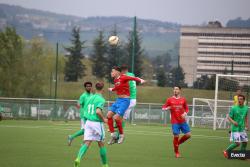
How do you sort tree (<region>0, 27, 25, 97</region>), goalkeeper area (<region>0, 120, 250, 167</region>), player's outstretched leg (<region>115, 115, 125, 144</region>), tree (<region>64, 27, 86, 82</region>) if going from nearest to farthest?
goalkeeper area (<region>0, 120, 250, 167</region>) → player's outstretched leg (<region>115, 115, 125, 144</region>) → tree (<region>0, 27, 25, 97</region>) → tree (<region>64, 27, 86, 82</region>)

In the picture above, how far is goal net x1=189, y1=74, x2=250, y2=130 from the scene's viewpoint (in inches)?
1769

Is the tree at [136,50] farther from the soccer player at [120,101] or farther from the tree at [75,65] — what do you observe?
the soccer player at [120,101]

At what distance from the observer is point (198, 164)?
18922 mm

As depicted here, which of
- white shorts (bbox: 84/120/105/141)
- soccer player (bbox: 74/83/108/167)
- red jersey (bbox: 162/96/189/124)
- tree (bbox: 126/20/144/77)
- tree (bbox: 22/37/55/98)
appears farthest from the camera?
tree (bbox: 22/37/55/98)

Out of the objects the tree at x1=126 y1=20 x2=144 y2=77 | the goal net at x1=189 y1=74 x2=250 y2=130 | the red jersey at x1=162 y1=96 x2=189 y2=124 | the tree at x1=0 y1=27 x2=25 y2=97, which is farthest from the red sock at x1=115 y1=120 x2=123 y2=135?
the tree at x1=0 y1=27 x2=25 y2=97

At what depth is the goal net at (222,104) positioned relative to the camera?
44938 mm

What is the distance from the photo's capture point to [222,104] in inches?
1806

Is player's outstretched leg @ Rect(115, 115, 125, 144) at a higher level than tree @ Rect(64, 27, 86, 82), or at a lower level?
lower

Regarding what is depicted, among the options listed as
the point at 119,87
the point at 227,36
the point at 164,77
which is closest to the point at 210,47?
the point at 227,36

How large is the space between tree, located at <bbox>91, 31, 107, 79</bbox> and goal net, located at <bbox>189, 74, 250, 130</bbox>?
2145cm

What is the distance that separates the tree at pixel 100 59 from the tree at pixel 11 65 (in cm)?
755

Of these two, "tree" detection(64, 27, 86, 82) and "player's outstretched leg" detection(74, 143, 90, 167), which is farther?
"tree" detection(64, 27, 86, 82)

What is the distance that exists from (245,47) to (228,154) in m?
51.6

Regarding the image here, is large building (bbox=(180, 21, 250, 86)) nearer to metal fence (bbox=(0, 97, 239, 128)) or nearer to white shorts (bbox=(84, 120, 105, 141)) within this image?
metal fence (bbox=(0, 97, 239, 128))
